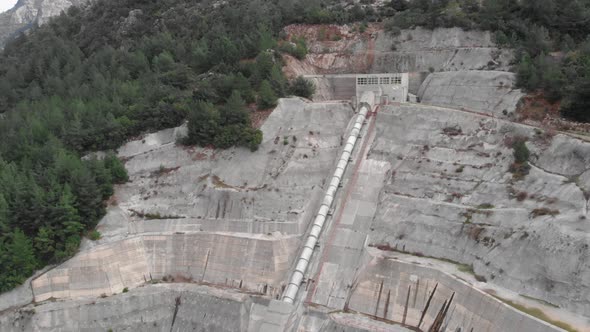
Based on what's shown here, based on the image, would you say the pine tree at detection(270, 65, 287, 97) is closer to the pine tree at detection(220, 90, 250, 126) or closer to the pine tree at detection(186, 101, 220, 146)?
the pine tree at detection(220, 90, 250, 126)

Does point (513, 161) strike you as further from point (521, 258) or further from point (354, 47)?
point (354, 47)

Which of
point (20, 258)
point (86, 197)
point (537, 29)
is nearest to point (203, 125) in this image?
point (86, 197)

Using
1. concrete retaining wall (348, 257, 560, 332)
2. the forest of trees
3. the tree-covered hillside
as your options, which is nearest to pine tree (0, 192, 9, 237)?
the tree-covered hillside

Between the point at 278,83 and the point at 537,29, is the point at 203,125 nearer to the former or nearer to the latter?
the point at 278,83

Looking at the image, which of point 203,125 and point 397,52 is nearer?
point 203,125

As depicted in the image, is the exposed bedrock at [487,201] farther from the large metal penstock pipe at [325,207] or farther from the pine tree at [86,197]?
the pine tree at [86,197]

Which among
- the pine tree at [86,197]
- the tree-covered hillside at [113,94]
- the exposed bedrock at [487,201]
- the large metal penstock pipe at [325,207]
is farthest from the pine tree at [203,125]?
the exposed bedrock at [487,201]

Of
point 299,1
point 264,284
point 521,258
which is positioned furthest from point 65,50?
point 521,258
